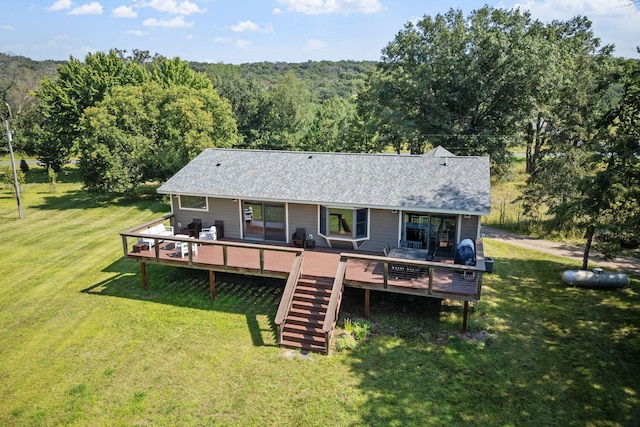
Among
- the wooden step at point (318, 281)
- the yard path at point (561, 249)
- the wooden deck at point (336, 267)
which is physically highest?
the wooden deck at point (336, 267)

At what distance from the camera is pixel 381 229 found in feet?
48.0

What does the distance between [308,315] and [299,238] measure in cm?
385

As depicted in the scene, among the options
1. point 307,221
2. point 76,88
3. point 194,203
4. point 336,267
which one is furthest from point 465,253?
point 76,88

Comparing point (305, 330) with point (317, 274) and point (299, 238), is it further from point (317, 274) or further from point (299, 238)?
point (299, 238)

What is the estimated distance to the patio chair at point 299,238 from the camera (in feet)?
49.9

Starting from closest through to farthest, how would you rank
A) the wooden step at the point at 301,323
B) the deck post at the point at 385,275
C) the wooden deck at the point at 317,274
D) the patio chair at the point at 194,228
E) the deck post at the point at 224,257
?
1. the wooden deck at the point at 317,274
2. the wooden step at the point at 301,323
3. the deck post at the point at 385,275
4. the deck post at the point at 224,257
5. the patio chair at the point at 194,228

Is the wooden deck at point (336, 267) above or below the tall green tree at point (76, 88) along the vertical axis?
below

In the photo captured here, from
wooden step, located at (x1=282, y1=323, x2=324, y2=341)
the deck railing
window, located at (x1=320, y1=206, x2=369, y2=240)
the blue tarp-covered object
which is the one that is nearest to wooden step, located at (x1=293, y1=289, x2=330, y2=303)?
wooden step, located at (x1=282, y1=323, x2=324, y2=341)

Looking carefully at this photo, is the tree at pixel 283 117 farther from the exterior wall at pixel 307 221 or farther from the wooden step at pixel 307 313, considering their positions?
the wooden step at pixel 307 313

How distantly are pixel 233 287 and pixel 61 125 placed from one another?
111 ft

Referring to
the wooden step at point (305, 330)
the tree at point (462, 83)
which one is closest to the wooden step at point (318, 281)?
the wooden step at point (305, 330)

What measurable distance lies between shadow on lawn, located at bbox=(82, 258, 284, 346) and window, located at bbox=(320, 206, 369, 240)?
8.90ft

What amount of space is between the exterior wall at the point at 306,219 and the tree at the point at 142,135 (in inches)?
590

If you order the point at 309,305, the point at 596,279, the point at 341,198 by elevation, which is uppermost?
the point at 341,198
